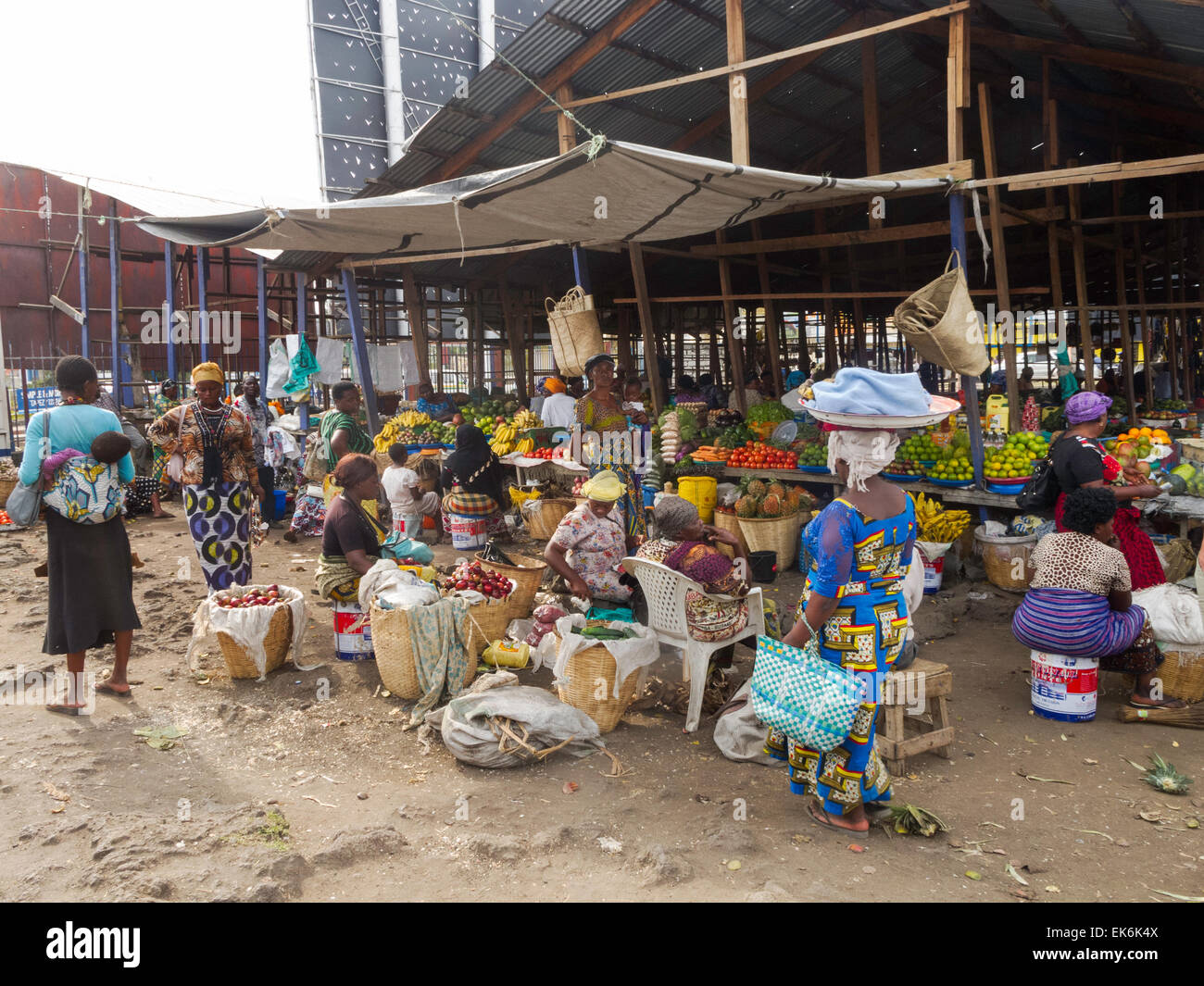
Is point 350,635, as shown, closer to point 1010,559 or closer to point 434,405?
point 1010,559

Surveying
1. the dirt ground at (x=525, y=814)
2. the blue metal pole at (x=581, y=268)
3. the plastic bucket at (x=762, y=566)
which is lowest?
the dirt ground at (x=525, y=814)

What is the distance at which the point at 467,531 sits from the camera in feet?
27.6

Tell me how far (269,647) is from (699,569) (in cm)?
275

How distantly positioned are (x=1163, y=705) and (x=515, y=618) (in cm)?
384

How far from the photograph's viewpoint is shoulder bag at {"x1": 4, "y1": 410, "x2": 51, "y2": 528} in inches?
176

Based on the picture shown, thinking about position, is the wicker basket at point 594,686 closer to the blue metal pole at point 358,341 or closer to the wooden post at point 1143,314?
the blue metal pole at point 358,341

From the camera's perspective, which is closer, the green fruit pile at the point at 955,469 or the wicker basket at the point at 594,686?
the wicker basket at the point at 594,686

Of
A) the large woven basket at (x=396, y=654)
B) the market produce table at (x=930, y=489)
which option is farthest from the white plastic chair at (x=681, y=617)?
the market produce table at (x=930, y=489)

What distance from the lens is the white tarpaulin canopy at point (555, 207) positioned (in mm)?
4992

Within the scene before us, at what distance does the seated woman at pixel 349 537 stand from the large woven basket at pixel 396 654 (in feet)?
1.85

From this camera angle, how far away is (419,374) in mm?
13188

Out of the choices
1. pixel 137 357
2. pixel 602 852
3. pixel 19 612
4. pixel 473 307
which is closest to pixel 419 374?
pixel 473 307

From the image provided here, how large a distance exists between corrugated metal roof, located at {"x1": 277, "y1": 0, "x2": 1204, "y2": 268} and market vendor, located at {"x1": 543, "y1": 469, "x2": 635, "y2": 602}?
17.5 feet

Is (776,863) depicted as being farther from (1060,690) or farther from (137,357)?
(137,357)
